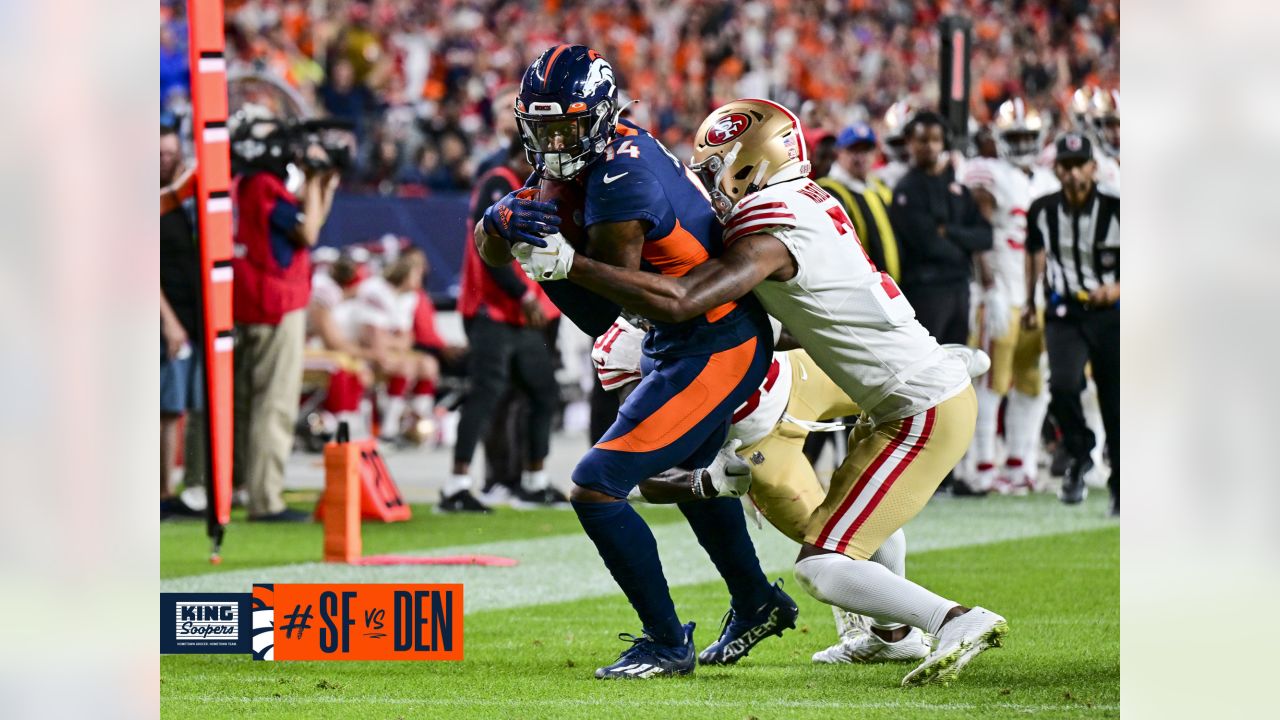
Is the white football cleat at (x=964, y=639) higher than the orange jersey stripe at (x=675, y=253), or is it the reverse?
the orange jersey stripe at (x=675, y=253)

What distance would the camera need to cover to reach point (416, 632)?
5723 millimetres

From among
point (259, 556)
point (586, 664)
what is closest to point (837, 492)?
point (586, 664)

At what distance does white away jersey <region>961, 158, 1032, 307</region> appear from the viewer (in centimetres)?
1234

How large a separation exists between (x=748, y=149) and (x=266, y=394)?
520 cm

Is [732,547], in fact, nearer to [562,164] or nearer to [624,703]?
[624,703]

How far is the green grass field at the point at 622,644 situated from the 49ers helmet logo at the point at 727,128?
173cm

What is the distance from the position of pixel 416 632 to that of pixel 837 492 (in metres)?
A: 1.48

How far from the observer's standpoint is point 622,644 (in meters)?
6.33

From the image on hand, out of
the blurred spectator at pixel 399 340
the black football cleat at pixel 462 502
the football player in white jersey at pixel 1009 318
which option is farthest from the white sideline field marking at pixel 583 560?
the blurred spectator at pixel 399 340

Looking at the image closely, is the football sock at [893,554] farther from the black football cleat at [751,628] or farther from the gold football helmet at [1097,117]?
the gold football helmet at [1097,117]

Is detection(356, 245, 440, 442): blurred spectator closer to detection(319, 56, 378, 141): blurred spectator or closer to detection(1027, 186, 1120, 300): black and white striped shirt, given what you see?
detection(319, 56, 378, 141): blurred spectator

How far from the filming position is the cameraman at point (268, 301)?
9953mm

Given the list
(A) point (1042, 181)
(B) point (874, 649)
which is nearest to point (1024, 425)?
(A) point (1042, 181)
